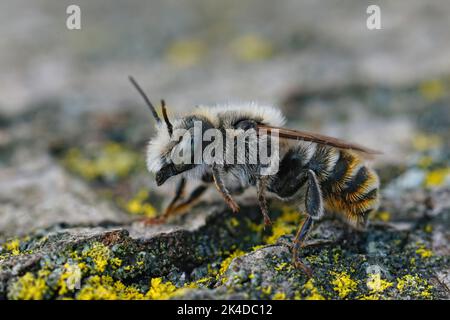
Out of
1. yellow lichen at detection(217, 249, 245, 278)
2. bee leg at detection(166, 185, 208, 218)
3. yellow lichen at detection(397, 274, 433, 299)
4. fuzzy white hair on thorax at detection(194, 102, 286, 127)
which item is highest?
fuzzy white hair on thorax at detection(194, 102, 286, 127)

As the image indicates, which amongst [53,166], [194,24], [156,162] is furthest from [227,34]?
[156,162]

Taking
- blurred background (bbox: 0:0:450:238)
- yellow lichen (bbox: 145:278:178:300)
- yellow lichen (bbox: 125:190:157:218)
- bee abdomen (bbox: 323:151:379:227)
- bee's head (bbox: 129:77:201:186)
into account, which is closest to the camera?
yellow lichen (bbox: 145:278:178:300)

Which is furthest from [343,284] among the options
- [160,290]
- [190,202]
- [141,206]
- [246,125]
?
[141,206]

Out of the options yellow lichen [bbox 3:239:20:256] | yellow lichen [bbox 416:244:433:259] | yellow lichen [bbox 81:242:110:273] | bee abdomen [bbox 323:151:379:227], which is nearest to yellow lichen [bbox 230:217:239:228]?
bee abdomen [bbox 323:151:379:227]

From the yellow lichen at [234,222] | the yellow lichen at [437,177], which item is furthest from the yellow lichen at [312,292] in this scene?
the yellow lichen at [437,177]

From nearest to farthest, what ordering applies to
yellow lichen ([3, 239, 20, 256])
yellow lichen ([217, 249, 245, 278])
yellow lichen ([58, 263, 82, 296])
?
1. yellow lichen ([58, 263, 82, 296])
2. yellow lichen ([217, 249, 245, 278])
3. yellow lichen ([3, 239, 20, 256])

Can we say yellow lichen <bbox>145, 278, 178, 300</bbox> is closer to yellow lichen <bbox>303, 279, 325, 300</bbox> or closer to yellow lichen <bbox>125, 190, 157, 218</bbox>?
yellow lichen <bbox>303, 279, 325, 300</bbox>

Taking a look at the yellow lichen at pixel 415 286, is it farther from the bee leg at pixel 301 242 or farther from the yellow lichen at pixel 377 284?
the bee leg at pixel 301 242
